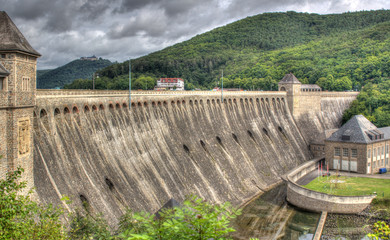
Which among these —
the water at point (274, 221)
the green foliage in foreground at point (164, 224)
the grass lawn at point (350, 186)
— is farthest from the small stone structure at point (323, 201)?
the green foliage in foreground at point (164, 224)

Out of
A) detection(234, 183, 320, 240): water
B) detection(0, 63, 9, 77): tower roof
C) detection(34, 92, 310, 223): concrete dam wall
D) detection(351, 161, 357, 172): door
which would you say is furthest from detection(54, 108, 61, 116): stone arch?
detection(351, 161, 357, 172): door

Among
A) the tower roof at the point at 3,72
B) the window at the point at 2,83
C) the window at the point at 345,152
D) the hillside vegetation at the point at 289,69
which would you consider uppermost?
the hillside vegetation at the point at 289,69

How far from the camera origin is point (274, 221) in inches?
2005

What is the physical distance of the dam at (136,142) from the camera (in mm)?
28359

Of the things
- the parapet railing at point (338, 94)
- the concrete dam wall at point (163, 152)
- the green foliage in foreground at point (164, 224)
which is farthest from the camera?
the parapet railing at point (338, 94)

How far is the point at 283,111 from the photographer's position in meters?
90.1

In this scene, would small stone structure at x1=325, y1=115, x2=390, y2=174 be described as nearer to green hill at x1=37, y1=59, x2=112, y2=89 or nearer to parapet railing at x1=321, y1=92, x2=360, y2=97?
parapet railing at x1=321, y1=92, x2=360, y2=97

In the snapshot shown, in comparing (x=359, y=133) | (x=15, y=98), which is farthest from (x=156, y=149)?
(x=359, y=133)

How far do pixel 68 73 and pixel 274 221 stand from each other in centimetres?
9987

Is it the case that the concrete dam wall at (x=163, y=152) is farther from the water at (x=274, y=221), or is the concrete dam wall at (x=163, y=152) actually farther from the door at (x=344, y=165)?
the door at (x=344, y=165)

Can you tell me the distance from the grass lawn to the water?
509cm

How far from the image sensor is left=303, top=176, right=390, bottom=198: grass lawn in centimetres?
5578

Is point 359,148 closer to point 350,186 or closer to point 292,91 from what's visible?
point 350,186

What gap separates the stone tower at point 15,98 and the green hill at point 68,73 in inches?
→ 3051
